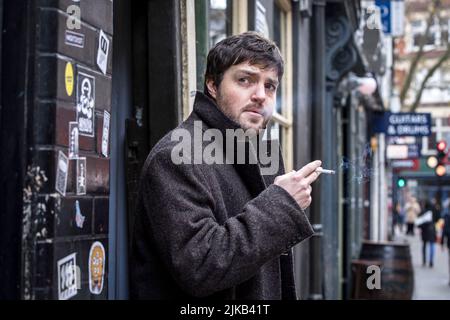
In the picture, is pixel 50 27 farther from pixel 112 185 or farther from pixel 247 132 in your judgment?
pixel 112 185

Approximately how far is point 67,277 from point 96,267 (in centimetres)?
23

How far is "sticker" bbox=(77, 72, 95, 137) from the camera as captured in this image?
2.13 meters

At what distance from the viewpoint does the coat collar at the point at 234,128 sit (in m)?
2.23

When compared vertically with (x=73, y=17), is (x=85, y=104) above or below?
below

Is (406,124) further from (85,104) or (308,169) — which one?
(85,104)

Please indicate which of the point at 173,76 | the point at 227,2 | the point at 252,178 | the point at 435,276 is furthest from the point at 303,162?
the point at 435,276

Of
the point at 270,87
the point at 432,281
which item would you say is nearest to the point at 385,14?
the point at 432,281

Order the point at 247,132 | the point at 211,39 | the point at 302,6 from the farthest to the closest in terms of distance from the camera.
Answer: the point at 302,6
the point at 211,39
the point at 247,132

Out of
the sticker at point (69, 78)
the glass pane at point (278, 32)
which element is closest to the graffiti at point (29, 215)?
the sticker at point (69, 78)

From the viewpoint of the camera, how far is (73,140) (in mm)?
2084

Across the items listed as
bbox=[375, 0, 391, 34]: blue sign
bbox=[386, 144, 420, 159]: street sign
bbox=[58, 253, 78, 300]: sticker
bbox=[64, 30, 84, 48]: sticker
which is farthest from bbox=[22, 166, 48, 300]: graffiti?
bbox=[386, 144, 420, 159]: street sign

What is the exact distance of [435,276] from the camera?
16266mm
